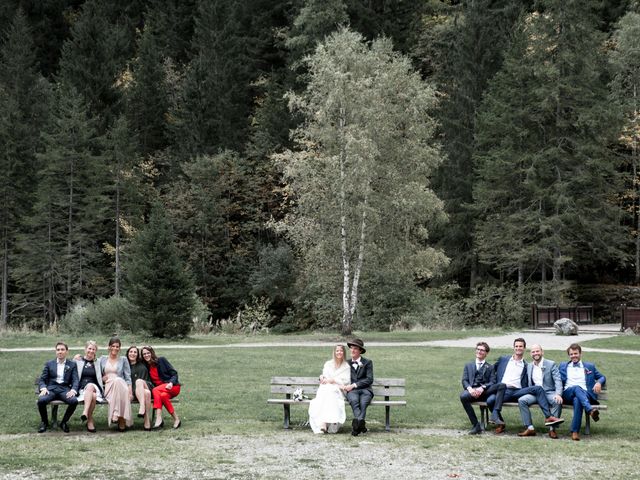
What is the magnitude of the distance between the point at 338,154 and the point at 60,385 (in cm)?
2098

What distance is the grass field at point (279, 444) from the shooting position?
895cm

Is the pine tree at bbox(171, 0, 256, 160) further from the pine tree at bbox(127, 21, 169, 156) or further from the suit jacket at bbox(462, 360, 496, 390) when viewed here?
the suit jacket at bbox(462, 360, 496, 390)

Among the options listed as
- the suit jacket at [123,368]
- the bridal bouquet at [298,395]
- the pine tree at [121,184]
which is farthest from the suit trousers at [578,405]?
the pine tree at [121,184]

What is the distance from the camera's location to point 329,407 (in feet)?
38.0

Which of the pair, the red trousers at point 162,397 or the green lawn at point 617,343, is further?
the green lawn at point 617,343

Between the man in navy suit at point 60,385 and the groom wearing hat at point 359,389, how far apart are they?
405 centimetres

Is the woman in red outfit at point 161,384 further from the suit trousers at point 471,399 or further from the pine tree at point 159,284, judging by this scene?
the pine tree at point 159,284

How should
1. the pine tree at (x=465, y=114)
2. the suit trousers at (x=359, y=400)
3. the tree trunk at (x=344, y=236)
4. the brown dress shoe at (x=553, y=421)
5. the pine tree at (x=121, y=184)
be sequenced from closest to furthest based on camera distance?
the brown dress shoe at (x=553, y=421)
the suit trousers at (x=359, y=400)
the tree trunk at (x=344, y=236)
the pine tree at (x=465, y=114)
the pine tree at (x=121, y=184)

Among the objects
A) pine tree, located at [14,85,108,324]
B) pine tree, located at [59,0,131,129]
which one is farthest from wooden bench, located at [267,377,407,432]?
pine tree, located at [59,0,131,129]

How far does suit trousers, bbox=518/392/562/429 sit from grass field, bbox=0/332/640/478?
12.2 inches

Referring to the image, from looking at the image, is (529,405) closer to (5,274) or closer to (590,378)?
(590,378)

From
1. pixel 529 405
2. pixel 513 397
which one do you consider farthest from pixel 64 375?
pixel 529 405

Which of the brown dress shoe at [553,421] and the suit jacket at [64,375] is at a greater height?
the suit jacket at [64,375]

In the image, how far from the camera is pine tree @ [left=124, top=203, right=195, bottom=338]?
27438 mm
